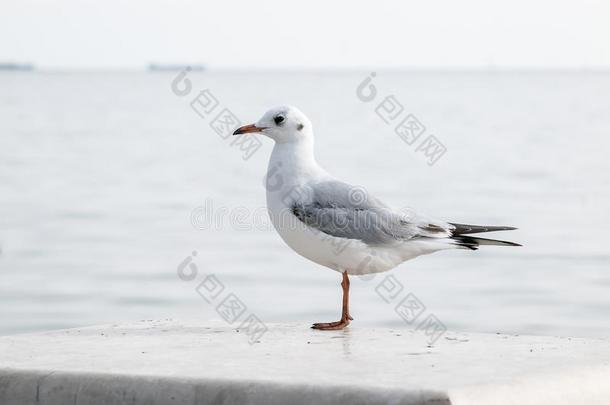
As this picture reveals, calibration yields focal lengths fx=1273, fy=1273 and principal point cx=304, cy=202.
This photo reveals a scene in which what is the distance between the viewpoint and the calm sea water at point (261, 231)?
1369 cm

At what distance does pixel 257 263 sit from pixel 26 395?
1137cm

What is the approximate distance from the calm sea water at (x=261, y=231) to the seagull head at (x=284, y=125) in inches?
232

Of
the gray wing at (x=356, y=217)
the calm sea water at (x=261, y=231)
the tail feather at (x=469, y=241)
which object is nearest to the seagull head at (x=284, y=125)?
the gray wing at (x=356, y=217)

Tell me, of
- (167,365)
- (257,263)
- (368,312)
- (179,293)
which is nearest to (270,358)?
(167,365)

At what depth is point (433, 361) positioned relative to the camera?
545 cm

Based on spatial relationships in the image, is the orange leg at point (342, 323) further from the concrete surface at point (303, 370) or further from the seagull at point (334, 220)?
the concrete surface at point (303, 370)

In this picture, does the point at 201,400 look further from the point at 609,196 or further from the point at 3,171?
the point at 3,171

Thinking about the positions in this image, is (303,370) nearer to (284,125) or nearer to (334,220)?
(334,220)

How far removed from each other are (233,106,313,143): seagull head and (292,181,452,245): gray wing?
310 mm

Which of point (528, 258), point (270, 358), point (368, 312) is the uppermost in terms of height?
point (528, 258)

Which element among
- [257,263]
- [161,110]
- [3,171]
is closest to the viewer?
[257,263]

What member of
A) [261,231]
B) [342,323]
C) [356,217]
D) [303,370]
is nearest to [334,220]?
[356,217]

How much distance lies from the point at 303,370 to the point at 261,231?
49.8 ft

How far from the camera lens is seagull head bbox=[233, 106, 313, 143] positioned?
691 cm
